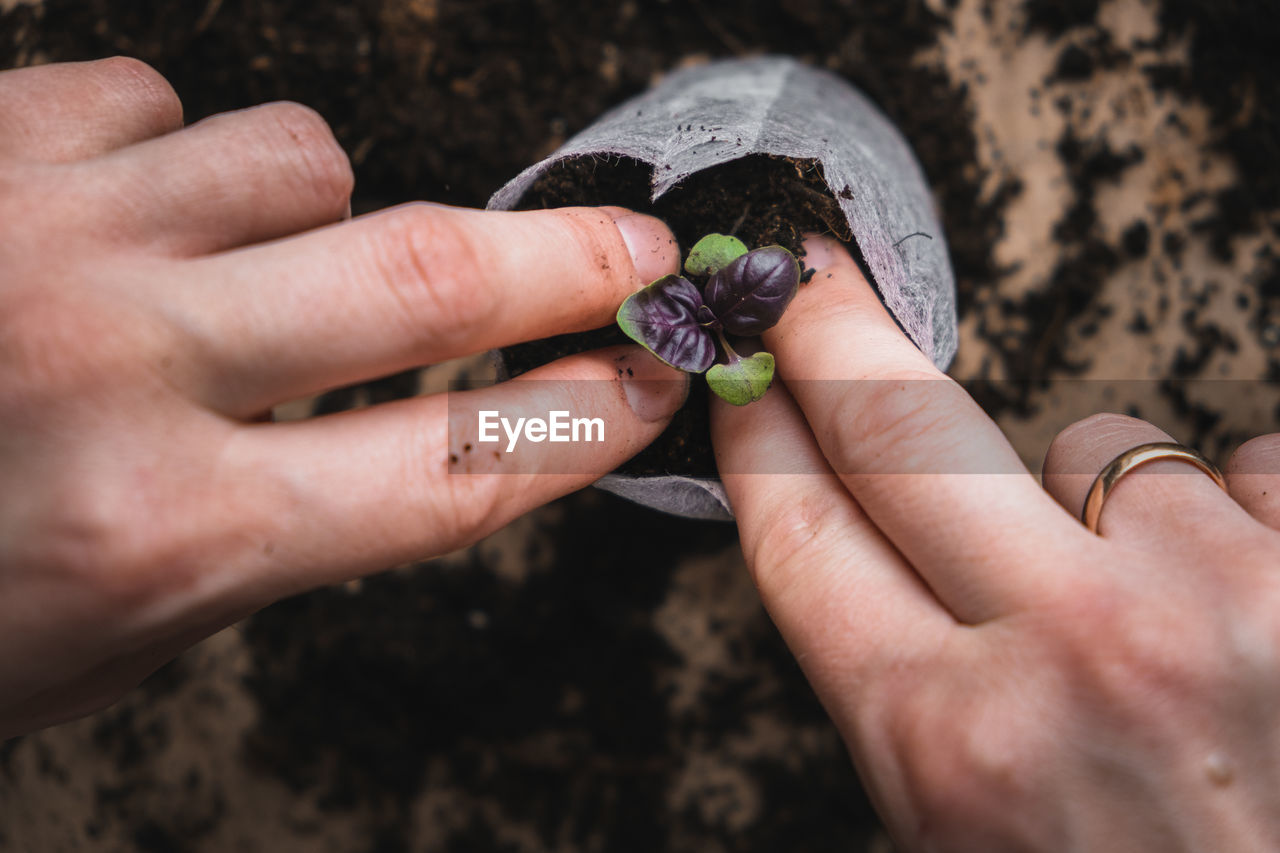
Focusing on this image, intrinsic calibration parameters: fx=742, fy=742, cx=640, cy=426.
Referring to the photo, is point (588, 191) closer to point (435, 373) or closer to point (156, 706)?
point (435, 373)

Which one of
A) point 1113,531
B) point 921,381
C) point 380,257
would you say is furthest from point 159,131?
point 1113,531

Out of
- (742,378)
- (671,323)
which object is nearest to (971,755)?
(742,378)

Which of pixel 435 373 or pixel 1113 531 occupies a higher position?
pixel 1113 531

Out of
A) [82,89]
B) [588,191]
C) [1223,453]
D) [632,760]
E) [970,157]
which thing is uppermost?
[82,89]

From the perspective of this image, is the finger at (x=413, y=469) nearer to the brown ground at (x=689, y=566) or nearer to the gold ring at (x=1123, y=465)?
the gold ring at (x=1123, y=465)

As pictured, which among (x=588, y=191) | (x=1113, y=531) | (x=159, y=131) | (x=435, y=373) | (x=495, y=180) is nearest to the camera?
(x=1113, y=531)

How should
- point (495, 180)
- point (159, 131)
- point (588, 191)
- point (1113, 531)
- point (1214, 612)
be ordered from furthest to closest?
1. point (495, 180)
2. point (588, 191)
3. point (159, 131)
4. point (1113, 531)
5. point (1214, 612)
